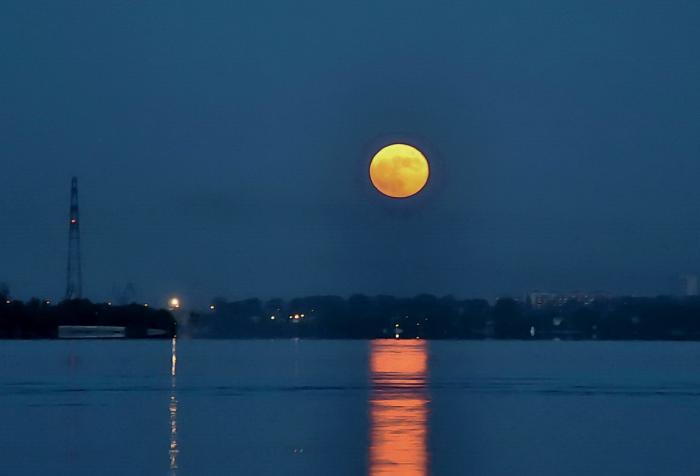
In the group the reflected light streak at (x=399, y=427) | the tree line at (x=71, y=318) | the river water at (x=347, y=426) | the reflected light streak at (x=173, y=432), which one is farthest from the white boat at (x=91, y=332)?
the reflected light streak at (x=173, y=432)

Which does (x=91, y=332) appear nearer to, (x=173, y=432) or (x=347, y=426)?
(x=347, y=426)

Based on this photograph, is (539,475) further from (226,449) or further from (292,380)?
(292,380)

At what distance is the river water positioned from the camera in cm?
1964

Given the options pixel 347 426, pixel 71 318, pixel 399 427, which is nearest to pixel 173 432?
pixel 347 426

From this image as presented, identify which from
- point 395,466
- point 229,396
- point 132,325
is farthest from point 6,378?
point 132,325

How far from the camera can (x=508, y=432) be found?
80.4 ft

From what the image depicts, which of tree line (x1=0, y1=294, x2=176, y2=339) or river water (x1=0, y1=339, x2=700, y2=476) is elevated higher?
tree line (x1=0, y1=294, x2=176, y2=339)

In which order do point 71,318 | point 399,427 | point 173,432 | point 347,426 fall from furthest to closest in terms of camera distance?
point 71,318
point 347,426
point 399,427
point 173,432

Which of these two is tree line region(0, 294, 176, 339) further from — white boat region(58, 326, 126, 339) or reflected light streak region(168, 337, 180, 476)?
reflected light streak region(168, 337, 180, 476)

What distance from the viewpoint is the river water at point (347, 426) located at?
64.4 feet

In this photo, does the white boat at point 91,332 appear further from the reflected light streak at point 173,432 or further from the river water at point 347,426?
the reflected light streak at point 173,432

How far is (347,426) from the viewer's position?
2519 centimetres

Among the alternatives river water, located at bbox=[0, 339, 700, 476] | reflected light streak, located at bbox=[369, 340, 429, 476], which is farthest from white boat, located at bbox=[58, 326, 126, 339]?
reflected light streak, located at bbox=[369, 340, 429, 476]

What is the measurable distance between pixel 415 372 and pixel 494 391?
13.3m
